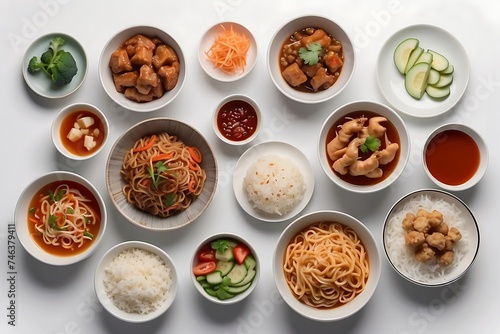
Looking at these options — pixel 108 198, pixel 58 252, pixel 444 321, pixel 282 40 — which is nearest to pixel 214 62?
pixel 282 40

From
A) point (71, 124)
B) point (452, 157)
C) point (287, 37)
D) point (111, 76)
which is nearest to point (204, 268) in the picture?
point (71, 124)

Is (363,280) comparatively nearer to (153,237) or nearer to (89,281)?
(153,237)

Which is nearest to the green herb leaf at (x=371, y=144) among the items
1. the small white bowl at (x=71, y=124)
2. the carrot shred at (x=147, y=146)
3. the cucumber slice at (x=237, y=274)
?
the cucumber slice at (x=237, y=274)

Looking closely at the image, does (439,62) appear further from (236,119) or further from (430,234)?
(236,119)

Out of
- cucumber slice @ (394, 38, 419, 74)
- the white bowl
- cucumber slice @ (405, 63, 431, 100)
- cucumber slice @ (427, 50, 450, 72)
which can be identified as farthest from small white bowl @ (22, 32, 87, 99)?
cucumber slice @ (427, 50, 450, 72)

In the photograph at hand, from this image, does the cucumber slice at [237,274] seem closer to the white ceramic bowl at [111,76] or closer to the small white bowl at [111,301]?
the small white bowl at [111,301]

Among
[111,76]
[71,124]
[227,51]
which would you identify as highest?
[227,51]
